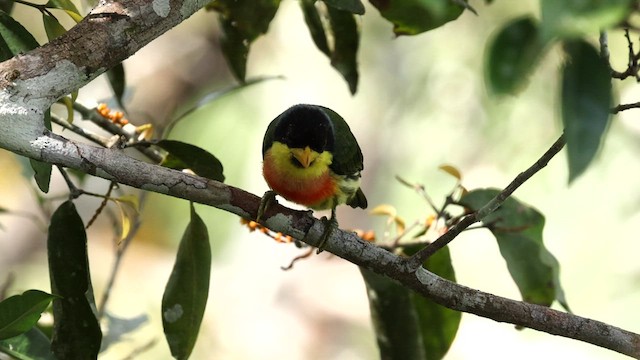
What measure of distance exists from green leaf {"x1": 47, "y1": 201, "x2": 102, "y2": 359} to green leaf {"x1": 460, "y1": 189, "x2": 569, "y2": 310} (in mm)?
747

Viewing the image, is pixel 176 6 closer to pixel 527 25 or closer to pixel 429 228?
pixel 527 25

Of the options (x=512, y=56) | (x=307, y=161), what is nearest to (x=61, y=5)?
(x=307, y=161)

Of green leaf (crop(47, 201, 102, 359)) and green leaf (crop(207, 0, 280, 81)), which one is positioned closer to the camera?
green leaf (crop(47, 201, 102, 359))

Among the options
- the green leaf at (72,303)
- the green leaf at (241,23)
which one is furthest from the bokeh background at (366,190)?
the green leaf at (72,303)

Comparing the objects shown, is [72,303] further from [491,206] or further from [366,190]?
[366,190]

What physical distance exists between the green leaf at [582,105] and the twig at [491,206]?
424 mm

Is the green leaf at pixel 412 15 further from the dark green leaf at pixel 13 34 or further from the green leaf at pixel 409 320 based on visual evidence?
the dark green leaf at pixel 13 34

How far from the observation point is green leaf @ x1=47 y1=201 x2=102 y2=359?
1346mm

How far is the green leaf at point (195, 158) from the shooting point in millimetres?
1462

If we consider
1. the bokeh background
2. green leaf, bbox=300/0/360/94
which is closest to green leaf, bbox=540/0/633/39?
green leaf, bbox=300/0/360/94

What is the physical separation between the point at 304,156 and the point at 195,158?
0.24 m

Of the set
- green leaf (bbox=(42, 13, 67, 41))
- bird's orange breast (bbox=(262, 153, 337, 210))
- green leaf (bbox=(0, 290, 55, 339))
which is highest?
bird's orange breast (bbox=(262, 153, 337, 210))

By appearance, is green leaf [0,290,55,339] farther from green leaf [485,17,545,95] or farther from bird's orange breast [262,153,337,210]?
green leaf [485,17,545,95]

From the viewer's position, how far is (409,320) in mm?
1625
